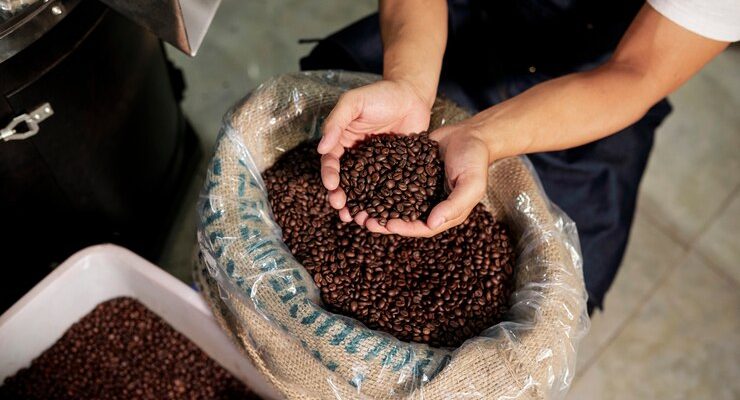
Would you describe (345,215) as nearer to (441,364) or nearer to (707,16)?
(441,364)

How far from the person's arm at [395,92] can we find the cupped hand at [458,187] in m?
0.05

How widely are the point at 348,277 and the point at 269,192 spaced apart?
24 cm

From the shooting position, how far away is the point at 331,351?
1.05 meters

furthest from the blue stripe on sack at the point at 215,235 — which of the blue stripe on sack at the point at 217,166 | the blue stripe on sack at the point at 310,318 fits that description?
the blue stripe on sack at the point at 310,318

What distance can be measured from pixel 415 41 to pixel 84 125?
723 mm

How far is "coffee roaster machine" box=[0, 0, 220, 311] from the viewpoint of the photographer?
3.74 feet

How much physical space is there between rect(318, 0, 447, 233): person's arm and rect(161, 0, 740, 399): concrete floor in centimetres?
96

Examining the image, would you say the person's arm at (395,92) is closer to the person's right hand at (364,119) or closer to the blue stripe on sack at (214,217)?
the person's right hand at (364,119)

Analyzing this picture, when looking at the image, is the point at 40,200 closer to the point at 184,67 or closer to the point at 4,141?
the point at 4,141

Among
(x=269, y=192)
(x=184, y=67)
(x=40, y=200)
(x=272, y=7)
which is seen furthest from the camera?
(x=272, y=7)

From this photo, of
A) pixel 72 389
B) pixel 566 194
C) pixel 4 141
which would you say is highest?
pixel 4 141

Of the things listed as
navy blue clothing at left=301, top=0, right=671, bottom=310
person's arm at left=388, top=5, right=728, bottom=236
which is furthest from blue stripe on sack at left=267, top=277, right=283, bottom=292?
navy blue clothing at left=301, top=0, right=671, bottom=310

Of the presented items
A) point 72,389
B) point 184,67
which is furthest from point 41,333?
point 184,67

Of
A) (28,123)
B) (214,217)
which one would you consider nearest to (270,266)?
(214,217)
